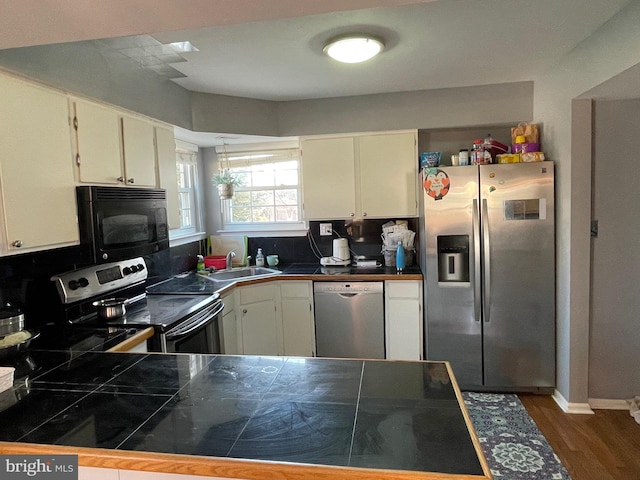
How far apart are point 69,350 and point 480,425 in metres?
2.40

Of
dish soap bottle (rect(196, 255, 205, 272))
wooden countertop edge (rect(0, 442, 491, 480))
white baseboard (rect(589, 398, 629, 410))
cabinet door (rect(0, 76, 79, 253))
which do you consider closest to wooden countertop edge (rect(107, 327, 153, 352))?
cabinet door (rect(0, 76, 79, 253))

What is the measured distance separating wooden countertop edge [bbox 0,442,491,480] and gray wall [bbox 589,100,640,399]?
7.67 ft

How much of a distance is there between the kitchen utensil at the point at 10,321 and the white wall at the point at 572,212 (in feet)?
10.1

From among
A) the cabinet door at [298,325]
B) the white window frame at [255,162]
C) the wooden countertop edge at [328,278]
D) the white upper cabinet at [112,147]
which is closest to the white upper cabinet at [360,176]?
the white window frame at [255,162]

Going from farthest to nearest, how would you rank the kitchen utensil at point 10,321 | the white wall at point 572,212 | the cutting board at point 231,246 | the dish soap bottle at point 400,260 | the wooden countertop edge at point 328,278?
the cutting board at point 231,246, the dish soap bottle at point 400,260, the wooden countertop edge at point 328,278, the white wall at point 572,212, the kitchen utensil at point 10,321

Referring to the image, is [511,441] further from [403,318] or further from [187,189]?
[187,189]

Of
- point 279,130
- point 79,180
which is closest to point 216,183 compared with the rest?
point 279,130

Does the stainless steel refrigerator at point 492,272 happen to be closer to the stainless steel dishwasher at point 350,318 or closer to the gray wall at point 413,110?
the stainless steel dishwasher at point 350,318

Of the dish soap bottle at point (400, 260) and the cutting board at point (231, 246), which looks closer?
the dish soap bottle at point (400, 260)

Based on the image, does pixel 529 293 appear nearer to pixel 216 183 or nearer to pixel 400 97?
pixel 400 97

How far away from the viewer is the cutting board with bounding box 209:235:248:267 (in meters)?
4.02

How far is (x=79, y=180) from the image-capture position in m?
2.04

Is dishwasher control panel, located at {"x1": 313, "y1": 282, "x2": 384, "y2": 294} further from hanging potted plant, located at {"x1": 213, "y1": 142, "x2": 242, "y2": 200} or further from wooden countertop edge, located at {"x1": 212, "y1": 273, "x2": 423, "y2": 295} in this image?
hanging potted plant, located at {"x1": 213, "y1": 142, "x2": 242, "y2": 200}

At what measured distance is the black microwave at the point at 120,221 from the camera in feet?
6.68
